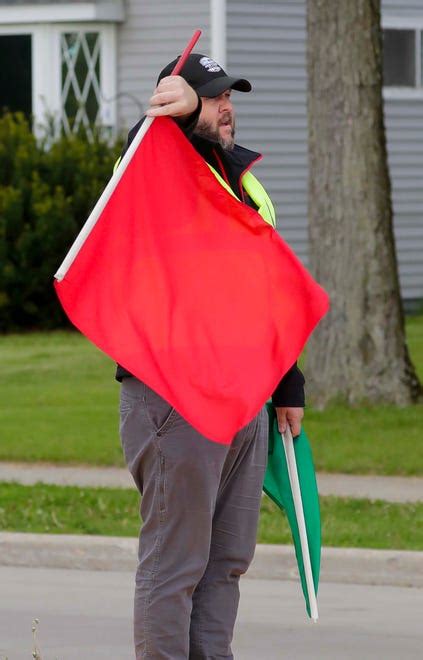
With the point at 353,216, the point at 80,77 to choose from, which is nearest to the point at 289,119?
the point at 80,77

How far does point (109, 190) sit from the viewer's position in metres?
4.45

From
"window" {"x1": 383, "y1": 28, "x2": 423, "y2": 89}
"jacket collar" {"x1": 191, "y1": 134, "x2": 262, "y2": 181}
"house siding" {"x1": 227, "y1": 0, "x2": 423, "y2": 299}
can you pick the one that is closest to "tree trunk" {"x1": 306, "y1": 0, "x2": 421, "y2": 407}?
"house siding" {"x1": 227, "y1": 0, "x2": 423, "y2": 299}

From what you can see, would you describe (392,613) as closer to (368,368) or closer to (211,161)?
(211,161)

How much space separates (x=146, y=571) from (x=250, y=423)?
20.0 inches

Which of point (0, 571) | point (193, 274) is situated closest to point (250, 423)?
point (193, 274)

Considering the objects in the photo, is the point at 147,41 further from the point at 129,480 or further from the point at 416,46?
the point at 129,480

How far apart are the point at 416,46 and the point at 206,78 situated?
53.4ft

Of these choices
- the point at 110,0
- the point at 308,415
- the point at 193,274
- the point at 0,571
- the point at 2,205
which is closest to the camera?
the point at 193,274

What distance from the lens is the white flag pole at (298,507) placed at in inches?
185

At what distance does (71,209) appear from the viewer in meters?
17.8

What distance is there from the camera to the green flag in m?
4.73

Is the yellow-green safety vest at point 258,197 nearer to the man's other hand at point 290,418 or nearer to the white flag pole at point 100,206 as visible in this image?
the white flag pole at point 100,206

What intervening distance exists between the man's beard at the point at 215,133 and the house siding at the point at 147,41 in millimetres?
14000

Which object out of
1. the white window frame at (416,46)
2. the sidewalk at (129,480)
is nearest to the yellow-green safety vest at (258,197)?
the sidewalk at (129,480)
